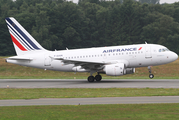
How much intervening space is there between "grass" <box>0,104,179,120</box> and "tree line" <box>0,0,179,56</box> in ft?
279

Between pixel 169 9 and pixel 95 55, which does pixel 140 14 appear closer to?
pixel 169 9

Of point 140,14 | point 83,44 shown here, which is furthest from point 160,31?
point 83,44

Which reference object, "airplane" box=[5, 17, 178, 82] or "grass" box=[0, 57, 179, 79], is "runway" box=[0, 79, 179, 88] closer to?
"airplane" box=[5, 17, 178, 82]

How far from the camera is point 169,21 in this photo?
111 meters

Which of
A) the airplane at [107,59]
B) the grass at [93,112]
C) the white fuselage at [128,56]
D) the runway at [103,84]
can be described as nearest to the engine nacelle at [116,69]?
the airplane at [107,59]

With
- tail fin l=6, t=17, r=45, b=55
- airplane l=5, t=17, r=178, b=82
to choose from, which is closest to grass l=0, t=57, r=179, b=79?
tail fin l=6, t=17, r=45, b=55

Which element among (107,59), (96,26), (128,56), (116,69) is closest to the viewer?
(116,69)

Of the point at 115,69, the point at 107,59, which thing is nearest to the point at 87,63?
the point at 107,59

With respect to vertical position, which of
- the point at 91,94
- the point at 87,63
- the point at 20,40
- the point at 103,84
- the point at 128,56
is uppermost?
the point at 20,40

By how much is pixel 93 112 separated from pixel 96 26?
10644 centimetres

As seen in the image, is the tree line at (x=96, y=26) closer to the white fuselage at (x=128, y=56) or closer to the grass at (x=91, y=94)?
the white fuselage at (x=128, y=56)

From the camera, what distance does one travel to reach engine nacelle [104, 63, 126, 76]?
36.1m

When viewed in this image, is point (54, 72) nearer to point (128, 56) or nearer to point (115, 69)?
point (128, 56)

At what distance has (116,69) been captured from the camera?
36219 millimetres
